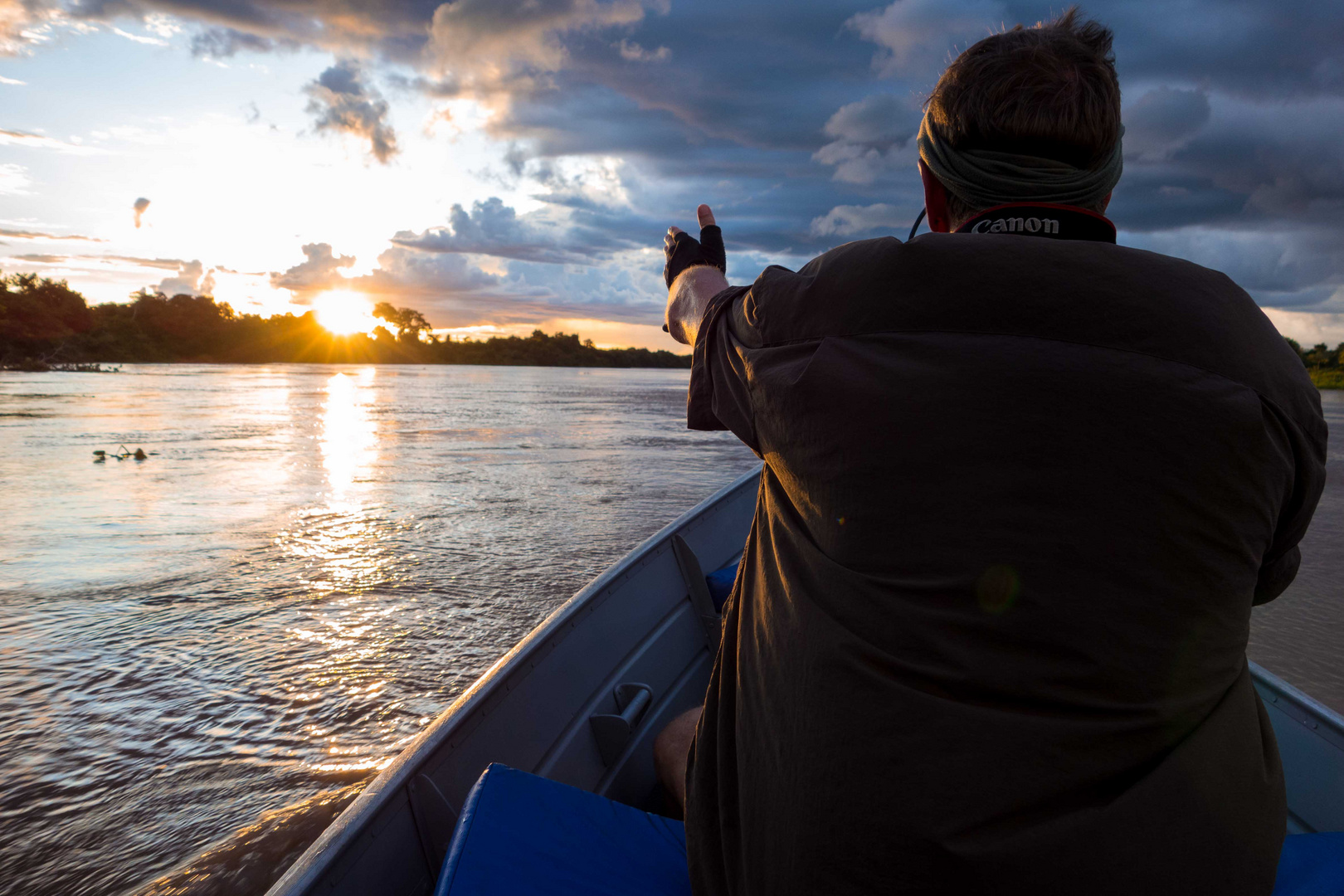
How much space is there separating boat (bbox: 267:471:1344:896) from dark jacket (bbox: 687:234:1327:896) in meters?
1.10

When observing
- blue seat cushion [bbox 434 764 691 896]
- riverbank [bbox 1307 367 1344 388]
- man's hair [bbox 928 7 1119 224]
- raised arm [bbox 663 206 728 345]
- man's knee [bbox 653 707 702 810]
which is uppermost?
riverbank [bbox 1307 367 1344 388]

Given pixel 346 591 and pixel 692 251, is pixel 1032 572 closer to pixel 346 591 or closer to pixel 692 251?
pixel 692 251

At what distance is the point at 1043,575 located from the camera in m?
0.77

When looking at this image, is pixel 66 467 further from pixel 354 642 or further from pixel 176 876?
pixel 176 876

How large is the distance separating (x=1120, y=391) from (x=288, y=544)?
844 centimetres

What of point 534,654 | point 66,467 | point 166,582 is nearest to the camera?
point 534,654

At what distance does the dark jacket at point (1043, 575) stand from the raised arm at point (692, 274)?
0.45 meters

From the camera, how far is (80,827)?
A: 10.5 feet

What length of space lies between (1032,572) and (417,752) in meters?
1.58

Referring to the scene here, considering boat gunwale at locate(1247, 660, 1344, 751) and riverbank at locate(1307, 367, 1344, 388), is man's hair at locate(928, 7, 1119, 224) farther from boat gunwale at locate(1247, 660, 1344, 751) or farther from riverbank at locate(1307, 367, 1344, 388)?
riverbank at locate(1307, 367, 1344, 388)

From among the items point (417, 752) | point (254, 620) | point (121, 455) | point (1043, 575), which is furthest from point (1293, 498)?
point (121, 455)

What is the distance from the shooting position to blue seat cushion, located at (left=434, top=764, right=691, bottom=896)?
1289 mm

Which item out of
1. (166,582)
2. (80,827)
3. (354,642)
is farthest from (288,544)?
(80,827)

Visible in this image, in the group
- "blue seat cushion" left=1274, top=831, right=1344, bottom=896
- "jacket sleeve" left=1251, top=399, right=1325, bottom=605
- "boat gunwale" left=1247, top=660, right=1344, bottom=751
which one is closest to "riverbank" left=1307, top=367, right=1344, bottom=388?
"boat gunwale" left=1247, top=660, right=1344, bottom=751
